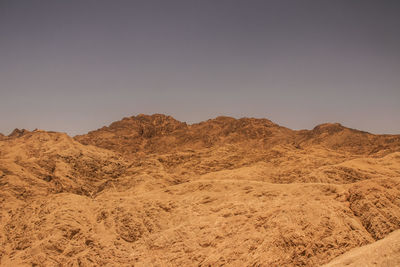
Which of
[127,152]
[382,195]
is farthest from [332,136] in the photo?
[382,195]

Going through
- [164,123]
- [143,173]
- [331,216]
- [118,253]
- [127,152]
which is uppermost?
[164,123]

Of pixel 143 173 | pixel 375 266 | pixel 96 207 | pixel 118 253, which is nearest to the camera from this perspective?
pixel 375 266

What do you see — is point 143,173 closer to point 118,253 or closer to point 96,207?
point 96,207

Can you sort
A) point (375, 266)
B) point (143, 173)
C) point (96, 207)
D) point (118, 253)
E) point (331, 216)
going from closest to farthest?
point (375, 266)
point (331, 216)
point (118, 253)
point (96, 207)
point (143, 173)

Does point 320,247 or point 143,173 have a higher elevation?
point 143,173

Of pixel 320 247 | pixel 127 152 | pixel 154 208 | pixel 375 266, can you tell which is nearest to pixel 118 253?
pixel 154 208

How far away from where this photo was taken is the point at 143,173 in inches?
805

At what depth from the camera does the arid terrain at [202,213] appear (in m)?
9.60

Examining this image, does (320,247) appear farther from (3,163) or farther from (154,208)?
(3,163)

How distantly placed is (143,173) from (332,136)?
121 feet

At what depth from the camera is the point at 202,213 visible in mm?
12938

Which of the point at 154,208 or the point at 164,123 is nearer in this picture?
the point at 154,208

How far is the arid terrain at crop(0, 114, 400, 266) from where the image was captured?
378 inches

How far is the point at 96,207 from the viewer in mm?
15375
